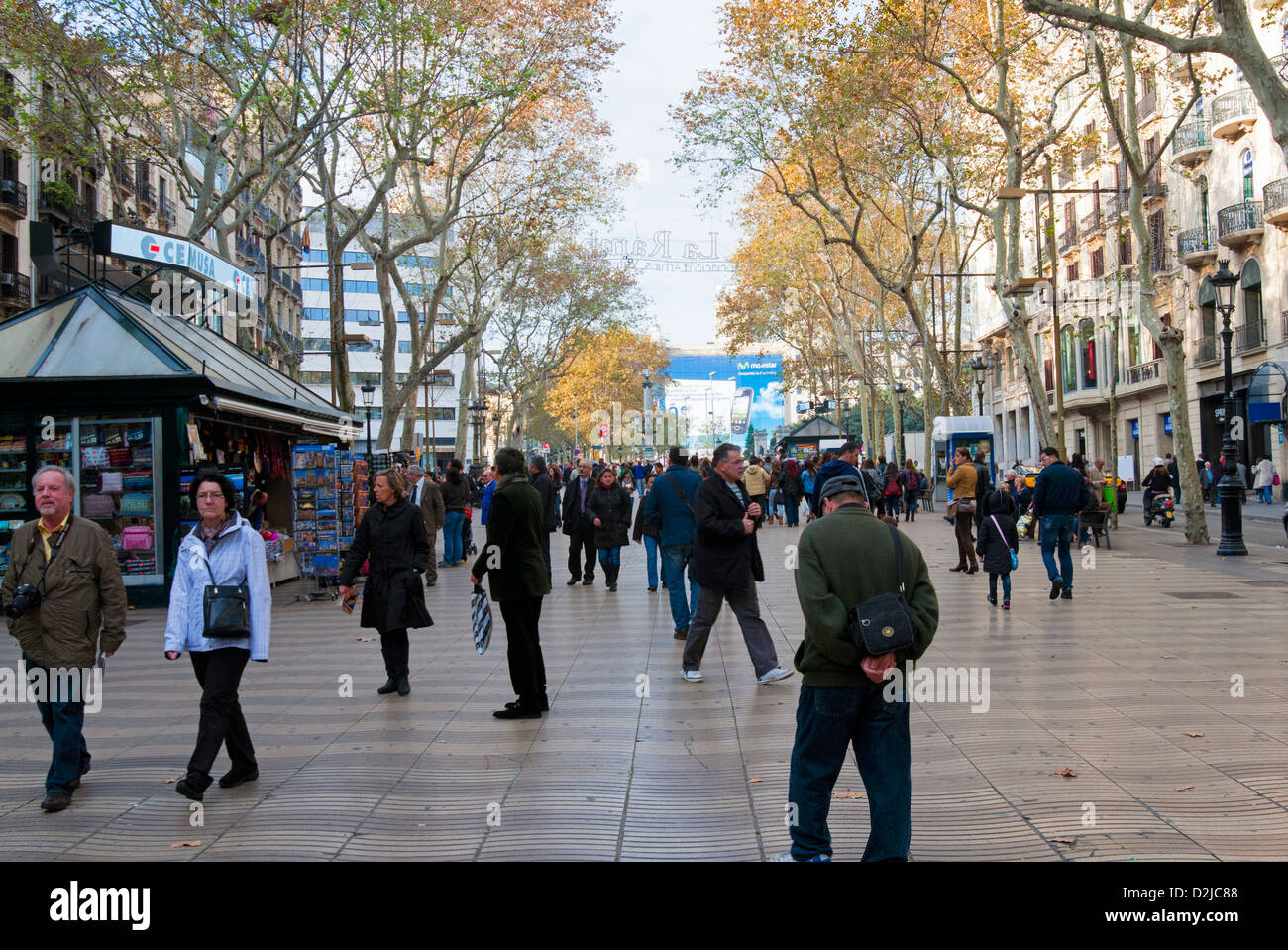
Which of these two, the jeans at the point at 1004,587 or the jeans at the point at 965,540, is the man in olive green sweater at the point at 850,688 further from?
the jeans at the point at 965,540

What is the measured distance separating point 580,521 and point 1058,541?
635 centimetres

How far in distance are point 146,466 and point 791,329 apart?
45.1 metres

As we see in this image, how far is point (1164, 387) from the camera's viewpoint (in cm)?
3950

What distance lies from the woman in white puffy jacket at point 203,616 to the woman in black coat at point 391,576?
2439 mm

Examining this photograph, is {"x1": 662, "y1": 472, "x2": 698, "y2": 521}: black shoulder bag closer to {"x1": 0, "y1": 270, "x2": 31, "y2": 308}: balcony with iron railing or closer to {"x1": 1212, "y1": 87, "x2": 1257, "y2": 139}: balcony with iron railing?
{"x1": 0, "y1": 270, "x2": 31, "y2": 308}: balcony with iron railing

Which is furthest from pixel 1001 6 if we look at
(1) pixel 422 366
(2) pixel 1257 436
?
(2) pixel 1257 436

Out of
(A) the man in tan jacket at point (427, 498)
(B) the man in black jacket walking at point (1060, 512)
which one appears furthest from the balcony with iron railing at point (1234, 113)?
(A) the man in tan jacket at point (427, 498)

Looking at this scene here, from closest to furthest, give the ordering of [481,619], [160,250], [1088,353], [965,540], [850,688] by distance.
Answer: [850,688] < [481,619] < [160,250] < [965,540] < [1088,353]

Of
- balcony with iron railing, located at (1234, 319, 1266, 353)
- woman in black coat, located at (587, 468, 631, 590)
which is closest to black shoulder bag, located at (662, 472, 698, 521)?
woman in black coat, located at (587, 468, 631, 590)

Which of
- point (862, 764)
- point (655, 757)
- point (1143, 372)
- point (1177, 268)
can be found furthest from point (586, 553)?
point (1143, 372)

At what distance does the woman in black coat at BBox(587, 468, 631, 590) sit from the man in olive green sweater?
11.1m

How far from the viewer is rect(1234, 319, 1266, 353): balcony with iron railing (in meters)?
33.0

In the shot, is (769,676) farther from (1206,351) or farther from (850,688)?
(1206,351)

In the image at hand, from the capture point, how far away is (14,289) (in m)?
31.8
